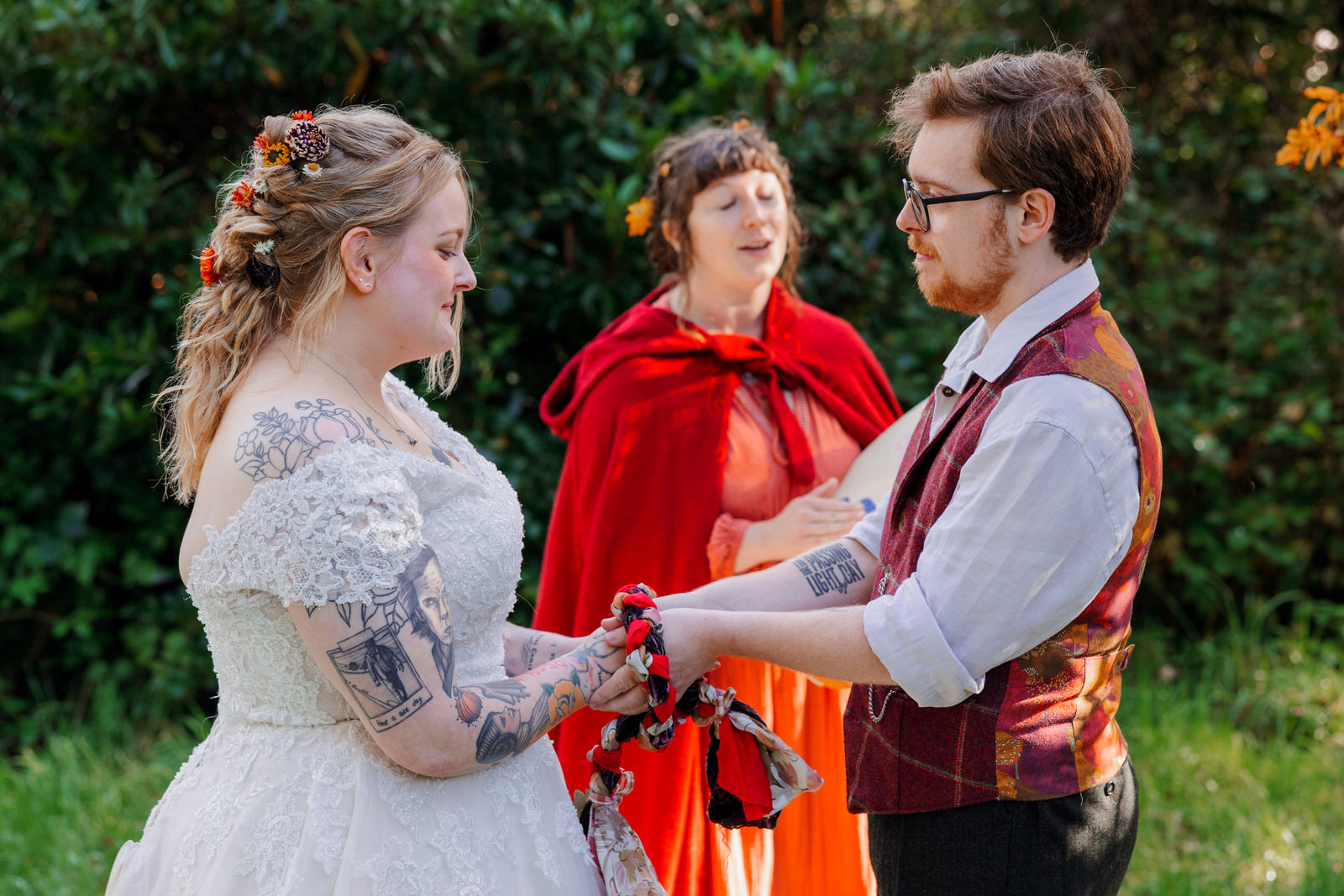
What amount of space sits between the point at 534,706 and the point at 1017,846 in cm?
77

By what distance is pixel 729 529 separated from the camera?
9.55 ft

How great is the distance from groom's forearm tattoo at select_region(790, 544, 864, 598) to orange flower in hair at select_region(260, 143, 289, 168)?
1194 mm

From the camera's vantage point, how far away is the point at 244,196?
5.76 feet

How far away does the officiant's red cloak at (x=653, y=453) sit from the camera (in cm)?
292

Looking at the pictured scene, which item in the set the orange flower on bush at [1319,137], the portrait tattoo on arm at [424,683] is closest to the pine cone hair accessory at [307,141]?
the portrait tattoo on arm at [424,683]

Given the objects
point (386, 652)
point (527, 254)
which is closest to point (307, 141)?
point (386, 652)

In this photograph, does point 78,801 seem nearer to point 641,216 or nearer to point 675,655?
point 641,216

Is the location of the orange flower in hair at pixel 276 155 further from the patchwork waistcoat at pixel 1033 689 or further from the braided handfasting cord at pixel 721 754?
the patchwork waistcoat at pixel 1033 689

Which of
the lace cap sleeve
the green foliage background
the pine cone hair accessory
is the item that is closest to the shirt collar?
the lace cap sleeve

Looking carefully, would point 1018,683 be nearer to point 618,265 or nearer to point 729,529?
point 729,529

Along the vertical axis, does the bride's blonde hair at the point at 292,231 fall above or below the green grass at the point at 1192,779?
above

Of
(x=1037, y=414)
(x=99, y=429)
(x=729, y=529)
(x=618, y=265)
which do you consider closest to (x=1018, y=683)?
(x=1037, y=414)

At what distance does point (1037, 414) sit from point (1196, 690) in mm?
3466

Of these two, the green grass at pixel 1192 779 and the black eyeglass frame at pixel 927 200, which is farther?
the green grass at pixel 1192 779
